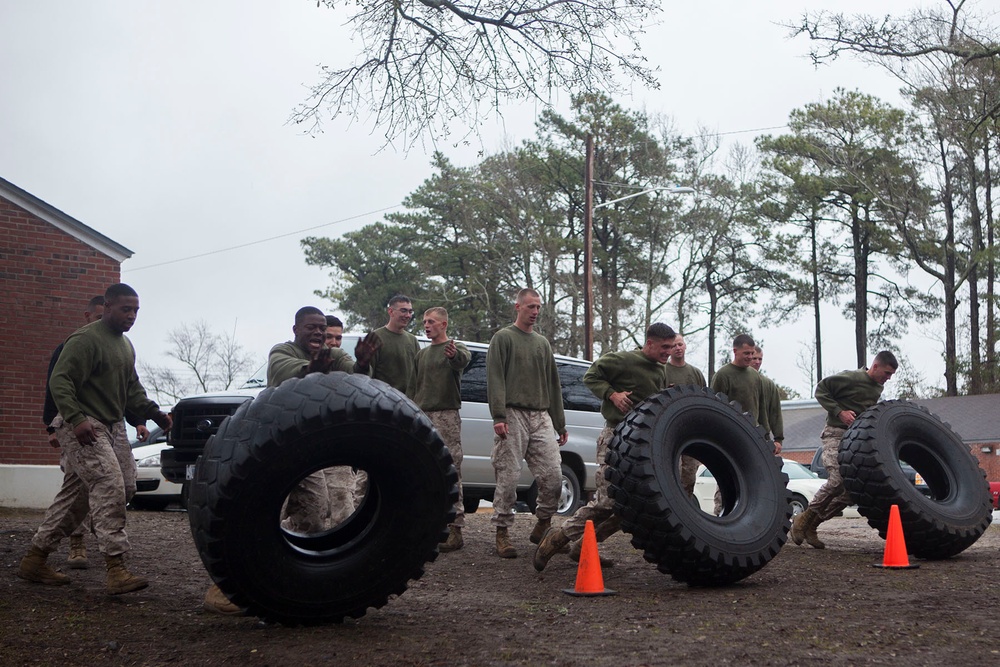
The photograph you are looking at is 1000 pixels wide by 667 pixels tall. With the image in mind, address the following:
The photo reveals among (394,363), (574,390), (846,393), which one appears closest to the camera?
(394,363)

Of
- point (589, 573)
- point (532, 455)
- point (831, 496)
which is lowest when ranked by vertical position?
point (589, 573)

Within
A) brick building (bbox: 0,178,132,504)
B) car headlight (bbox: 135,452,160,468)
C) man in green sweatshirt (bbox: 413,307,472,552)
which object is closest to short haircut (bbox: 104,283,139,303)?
man in green sweatshirt (bbox: 413,307,472,552)

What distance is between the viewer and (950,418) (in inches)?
1241

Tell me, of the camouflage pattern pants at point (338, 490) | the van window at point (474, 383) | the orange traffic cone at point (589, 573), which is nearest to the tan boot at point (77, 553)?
the camouflage pattern pants at point (338, 490)

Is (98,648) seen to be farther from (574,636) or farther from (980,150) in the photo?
(980,150)

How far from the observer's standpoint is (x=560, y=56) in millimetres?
10008

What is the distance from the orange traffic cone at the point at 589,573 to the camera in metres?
6.37

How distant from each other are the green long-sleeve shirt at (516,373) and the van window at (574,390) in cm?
407

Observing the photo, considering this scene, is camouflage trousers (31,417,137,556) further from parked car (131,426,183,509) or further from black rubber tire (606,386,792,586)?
parked car (131,426,183,509)

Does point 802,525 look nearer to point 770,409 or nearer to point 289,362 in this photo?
point 770,409

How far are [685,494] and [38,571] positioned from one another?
3990 millimetres

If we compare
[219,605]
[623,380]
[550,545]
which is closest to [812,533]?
[623,380]

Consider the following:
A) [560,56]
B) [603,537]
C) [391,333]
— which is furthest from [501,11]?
[603,537]

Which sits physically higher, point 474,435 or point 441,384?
point 441,384
